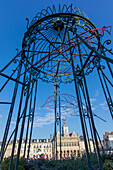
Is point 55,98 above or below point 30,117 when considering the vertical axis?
above

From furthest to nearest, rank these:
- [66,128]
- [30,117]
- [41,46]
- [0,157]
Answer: [66,128]
[41,46]
[30,117]
[0,157]

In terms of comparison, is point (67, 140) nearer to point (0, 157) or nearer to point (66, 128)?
point (66, 128)

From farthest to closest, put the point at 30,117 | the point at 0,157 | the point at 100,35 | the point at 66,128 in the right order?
the point at 66,128 → the point at 30,117 → the point at 100,35 → the point at 0,157

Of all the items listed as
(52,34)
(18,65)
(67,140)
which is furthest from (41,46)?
(67,140)

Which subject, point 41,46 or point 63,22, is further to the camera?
point 41,46

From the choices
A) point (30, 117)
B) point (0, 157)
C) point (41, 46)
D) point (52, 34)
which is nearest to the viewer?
point (0, 157)

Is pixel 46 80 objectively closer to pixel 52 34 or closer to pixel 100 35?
pixel 52 34

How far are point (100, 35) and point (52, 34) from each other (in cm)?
331

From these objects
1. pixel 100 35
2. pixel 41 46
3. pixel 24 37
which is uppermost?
pixel 41 46

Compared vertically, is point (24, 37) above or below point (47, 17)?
below

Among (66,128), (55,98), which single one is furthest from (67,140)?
(55,98)

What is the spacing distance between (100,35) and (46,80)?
17.0 ft

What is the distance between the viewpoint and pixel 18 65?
6.05m

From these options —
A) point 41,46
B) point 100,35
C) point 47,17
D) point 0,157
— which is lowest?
point 0,157
